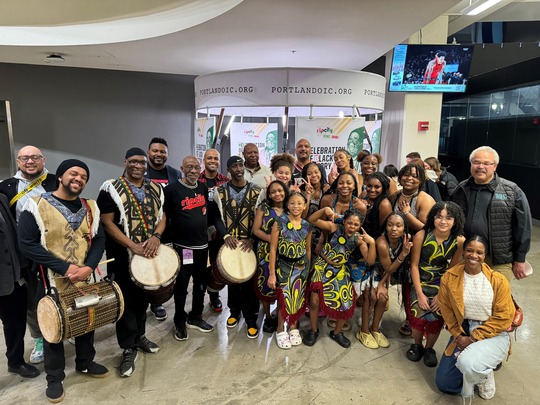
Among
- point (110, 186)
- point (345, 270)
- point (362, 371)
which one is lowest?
point (362, 371)

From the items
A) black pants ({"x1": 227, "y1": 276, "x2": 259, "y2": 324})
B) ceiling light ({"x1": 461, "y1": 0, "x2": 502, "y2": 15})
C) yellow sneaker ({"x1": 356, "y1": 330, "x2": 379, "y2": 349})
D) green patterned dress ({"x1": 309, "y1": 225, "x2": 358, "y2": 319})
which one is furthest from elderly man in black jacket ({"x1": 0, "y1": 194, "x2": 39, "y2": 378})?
ceiling light ({"x1": 461, "y1": 0, "x2": 502, "y2": 15})

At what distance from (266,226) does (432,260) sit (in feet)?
4.15

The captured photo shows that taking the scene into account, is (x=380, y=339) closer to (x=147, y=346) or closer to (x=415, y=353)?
(x=415, y=353)

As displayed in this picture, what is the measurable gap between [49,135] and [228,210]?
588 cm

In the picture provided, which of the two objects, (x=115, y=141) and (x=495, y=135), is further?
(x=495, y=135)

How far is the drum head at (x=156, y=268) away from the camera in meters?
2.60

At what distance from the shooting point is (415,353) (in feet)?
9.64

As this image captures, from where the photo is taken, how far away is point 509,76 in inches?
339

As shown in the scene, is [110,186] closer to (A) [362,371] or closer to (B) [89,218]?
A: (B) [89,218]

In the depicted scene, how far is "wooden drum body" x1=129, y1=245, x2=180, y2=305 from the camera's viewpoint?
2604 mm

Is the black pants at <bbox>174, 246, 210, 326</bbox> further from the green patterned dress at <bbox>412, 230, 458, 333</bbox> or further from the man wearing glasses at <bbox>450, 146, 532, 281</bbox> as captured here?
the man wearing glasses at <bbox>450, 146, 532, 281</bbox>

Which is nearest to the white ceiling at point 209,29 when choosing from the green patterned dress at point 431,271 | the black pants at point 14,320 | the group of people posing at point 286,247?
the group of people posing at point 286,247

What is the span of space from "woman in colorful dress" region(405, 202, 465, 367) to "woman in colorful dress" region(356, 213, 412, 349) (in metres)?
0.11

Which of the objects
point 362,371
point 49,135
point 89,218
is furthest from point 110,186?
point 49,135
